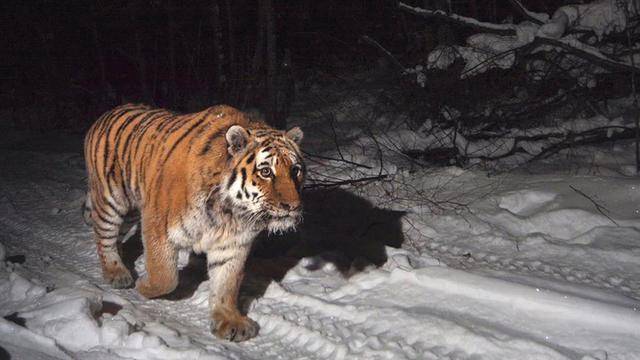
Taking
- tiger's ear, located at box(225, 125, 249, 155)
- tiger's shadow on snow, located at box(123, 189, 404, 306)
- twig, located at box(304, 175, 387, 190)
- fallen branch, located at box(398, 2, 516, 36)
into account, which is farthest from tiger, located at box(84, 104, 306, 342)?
fallen branch, located at box(398, 2, 516, 36)

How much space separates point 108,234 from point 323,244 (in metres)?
1.76

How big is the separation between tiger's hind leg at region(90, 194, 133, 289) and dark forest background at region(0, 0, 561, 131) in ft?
22.8

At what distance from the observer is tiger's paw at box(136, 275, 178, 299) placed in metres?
3.62

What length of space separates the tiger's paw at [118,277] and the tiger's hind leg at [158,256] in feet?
1.66

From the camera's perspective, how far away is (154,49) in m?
12.8

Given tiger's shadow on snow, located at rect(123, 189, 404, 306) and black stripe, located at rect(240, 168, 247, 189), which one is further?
tiger's shadow on snow, located at rect(123, 189, 404, 306)

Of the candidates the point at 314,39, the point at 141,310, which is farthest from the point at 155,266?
the point at 314,39

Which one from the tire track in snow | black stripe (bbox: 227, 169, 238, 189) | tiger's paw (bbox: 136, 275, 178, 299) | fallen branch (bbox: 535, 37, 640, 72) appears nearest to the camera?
black stripe (bbox: 227, 169, 238, 189)

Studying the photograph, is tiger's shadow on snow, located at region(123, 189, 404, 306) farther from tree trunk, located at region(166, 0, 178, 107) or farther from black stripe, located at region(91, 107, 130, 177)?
tree trunk, located at region(166, 0, 178, 107)

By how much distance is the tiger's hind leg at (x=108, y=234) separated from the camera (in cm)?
418

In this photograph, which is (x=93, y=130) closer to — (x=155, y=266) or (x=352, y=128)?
(x=155, y=266)

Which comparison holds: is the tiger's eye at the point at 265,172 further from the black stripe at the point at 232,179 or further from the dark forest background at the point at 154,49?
the dark forest background at the point at 154,49

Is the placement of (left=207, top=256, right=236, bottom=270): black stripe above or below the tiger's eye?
below

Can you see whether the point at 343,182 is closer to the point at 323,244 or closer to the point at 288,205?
the point at 323,244
